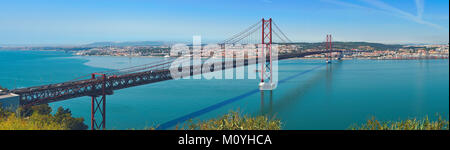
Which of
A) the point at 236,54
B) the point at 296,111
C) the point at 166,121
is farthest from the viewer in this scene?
the point at 236,54

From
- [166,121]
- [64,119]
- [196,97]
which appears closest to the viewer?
[64,119]

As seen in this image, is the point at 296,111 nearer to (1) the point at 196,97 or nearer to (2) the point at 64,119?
(1) the point at 196,97
